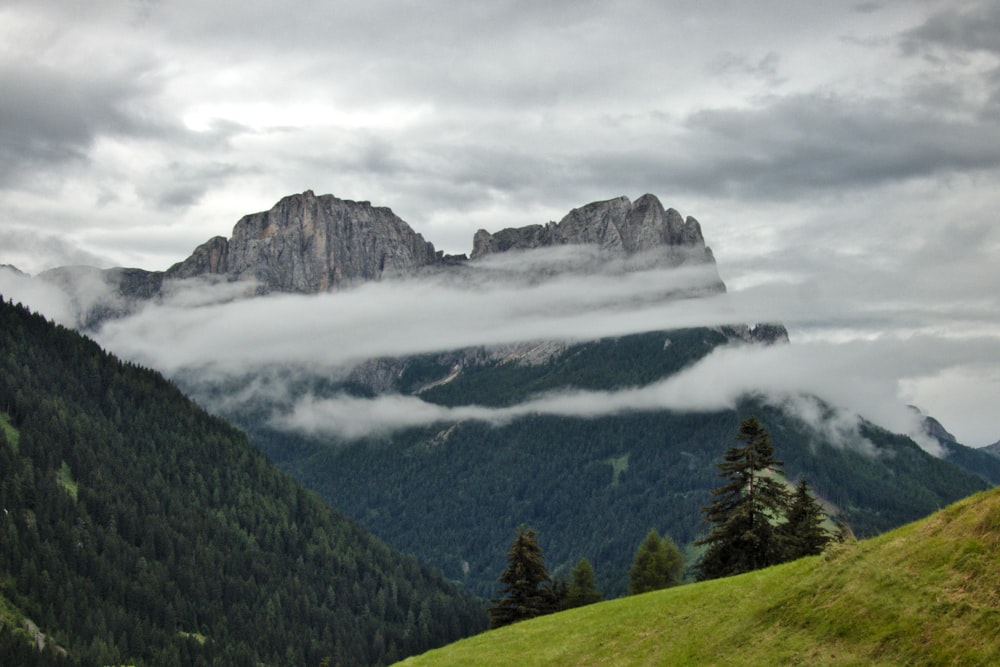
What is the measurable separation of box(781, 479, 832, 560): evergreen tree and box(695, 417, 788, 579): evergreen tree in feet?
2.78

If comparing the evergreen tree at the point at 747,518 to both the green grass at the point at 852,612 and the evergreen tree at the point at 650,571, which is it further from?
the evergreen tree at the point at 650,571

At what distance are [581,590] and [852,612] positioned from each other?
221 ft

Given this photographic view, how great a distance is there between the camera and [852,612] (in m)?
27.3

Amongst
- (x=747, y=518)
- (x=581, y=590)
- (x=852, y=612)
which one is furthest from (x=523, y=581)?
(x=852, y=612)

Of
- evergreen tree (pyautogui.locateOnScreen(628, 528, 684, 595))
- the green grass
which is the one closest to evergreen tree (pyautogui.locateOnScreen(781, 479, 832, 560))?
the green grass

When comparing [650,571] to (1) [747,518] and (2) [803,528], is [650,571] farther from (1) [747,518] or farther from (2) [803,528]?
(1) [747,518]

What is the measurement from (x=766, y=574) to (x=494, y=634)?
1883cm

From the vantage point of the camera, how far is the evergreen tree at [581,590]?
91.1m

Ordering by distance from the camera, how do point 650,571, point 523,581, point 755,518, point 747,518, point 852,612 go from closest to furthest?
point 852,612 → point 747,518 → point 755,518 → point 523,581 → point 650,571

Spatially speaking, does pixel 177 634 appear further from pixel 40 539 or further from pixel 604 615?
pixel 604 615

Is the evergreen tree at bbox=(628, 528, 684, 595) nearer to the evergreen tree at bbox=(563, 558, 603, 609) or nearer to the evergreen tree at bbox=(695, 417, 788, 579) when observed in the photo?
the evergreen tree at bbox=(563, 558, 603, 609)

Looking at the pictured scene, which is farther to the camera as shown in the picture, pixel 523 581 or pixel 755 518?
pixel 523 581

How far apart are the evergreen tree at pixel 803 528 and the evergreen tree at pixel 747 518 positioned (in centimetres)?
85

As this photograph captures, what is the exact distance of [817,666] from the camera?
26.0 m
